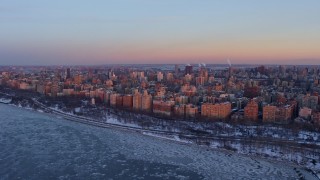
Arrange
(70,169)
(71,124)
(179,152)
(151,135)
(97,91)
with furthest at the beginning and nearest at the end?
(97,91), (71,124), (151,135), (179,152), (70,169)

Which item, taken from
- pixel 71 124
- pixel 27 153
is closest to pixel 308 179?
pixel 27 153

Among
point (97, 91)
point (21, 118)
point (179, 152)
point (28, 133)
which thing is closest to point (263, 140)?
point (179, 152)

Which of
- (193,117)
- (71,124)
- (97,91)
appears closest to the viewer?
(71,124)

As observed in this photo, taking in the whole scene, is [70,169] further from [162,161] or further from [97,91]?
[97,91]

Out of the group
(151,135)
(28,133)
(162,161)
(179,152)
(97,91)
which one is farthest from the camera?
(97,91)

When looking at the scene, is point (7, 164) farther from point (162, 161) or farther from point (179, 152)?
point (179, 152)

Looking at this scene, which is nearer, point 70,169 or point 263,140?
point 70,169
